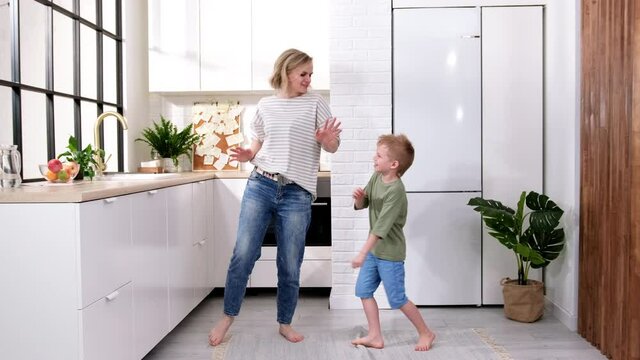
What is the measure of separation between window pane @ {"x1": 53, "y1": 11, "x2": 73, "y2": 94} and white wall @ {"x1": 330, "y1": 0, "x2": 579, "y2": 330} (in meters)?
3.62

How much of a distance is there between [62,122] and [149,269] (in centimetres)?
433

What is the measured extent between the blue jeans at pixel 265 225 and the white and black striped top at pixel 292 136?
7 centimetres

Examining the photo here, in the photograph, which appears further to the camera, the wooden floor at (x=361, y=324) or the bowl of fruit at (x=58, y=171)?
the wooden floor at (x=361, y=324)

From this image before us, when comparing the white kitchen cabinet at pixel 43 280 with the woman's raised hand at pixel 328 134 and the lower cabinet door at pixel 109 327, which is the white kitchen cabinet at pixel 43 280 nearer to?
the lower cabinet door at pixel 109 327

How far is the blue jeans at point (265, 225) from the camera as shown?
3.06 metres

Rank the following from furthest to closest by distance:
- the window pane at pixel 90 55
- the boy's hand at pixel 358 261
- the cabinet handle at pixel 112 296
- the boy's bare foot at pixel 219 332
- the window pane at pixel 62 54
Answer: the window pane at pixel 62 54, the window pane at pixel 90 55, the boy's bare foot at pixel 219 332, the boy's hand at pixel 358 261, the cabinet handle at pixel 112 296

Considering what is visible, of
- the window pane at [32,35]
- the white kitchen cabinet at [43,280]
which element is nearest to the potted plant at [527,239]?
the white kitchen cabinet at [43,280]

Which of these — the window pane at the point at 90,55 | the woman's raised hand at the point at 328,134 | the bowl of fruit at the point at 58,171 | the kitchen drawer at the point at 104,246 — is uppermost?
the window pane at the point at 90,55

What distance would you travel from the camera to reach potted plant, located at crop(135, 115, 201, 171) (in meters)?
4.35

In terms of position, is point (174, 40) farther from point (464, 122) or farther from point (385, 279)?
point (385, 279)

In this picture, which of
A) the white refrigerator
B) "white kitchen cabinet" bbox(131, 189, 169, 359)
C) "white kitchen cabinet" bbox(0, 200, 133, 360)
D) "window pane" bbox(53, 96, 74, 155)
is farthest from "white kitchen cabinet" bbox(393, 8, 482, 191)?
"window pane" bbox(53, 96, 74, 155)

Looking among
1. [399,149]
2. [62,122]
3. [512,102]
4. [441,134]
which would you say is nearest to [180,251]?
[399,149]

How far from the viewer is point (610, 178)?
9.43 ft

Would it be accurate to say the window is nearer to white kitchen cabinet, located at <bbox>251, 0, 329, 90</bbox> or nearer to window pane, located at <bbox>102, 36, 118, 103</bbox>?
window pane, located at <bbox>102, 36, 118, 103</bbox>
